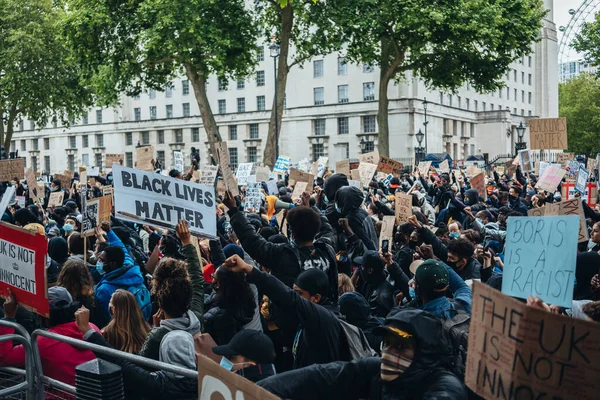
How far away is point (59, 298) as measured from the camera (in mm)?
4812

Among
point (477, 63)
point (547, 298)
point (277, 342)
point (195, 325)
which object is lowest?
point (277, 342)

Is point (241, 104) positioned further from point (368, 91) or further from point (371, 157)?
point (371, 157)

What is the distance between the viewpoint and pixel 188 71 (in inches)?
1337

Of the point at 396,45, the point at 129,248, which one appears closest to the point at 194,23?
the point at 396,45

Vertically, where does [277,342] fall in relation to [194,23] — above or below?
below

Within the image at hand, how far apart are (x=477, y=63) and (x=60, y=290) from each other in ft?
104

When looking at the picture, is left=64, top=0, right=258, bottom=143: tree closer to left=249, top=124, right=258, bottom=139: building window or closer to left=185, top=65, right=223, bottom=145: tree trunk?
left=185, top=65, right=223, bottom=145: tree trunk

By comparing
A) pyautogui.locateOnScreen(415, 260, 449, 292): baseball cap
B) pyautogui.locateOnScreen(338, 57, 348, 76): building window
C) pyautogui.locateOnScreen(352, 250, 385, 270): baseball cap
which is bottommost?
pyautogui.locateOnScreen(352, 250, 385, 270): baseball cap

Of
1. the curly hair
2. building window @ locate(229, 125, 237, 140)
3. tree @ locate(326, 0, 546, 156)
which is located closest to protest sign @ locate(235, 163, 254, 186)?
the curly hair

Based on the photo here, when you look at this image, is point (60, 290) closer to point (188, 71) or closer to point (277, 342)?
point (277, 342)

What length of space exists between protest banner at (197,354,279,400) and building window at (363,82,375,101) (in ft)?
175

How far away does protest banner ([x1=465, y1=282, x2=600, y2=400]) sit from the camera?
2234 millimetres

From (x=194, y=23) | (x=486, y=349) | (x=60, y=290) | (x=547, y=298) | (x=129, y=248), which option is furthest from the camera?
(x=194, y=23)

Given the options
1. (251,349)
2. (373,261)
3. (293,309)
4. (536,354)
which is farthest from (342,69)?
(536,354)
